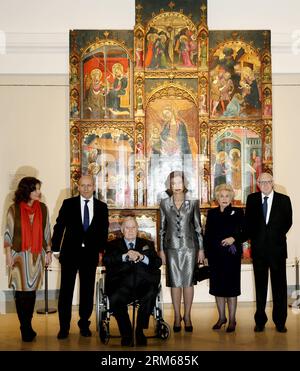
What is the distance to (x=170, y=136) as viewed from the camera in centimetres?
956

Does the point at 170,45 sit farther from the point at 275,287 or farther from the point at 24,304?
the point at 24,304

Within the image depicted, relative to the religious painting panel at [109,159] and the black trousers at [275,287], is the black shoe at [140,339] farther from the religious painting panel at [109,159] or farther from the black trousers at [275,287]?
the religious painting panel at [109,159]

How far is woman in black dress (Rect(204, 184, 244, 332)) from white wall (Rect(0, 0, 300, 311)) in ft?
9.51

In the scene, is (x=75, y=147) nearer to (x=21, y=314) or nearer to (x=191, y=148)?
(x=191, y=148)

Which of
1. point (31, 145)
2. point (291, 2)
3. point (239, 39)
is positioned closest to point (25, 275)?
point (31, 145)

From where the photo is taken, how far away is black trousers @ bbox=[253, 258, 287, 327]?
22.2 ft

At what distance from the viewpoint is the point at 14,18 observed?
9.70 m

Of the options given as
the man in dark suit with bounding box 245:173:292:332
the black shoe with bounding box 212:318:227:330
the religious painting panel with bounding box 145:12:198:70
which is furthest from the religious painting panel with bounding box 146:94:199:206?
the black shoe with bounding box 212:318:227:330

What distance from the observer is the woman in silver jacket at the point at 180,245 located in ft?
22.3

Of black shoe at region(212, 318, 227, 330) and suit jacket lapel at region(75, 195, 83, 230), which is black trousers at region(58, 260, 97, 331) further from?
black shoe at region(212, 318, 227, 330)

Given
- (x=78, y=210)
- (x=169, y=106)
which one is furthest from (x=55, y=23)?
(x=78, y=210)

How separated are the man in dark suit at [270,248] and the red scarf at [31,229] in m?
2.38
